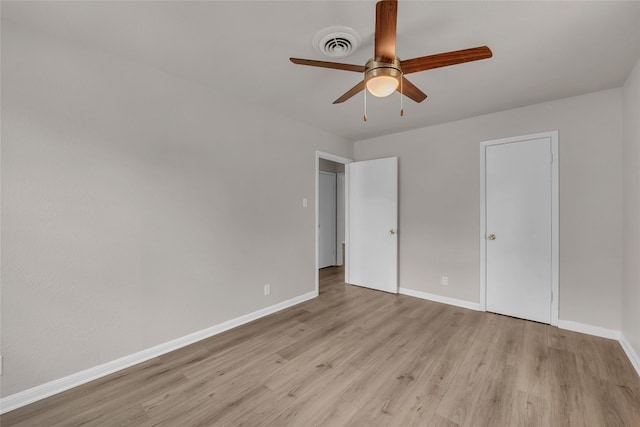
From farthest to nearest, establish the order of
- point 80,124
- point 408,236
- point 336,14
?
1. point 408,236
2. point 80,124
3. point 336,14

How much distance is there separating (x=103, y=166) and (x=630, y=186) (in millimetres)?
4388

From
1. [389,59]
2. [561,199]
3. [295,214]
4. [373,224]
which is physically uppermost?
[389,59]

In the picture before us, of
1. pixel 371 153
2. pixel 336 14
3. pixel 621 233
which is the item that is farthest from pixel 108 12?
pixel 621 233

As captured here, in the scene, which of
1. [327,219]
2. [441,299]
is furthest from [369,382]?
[327,219]

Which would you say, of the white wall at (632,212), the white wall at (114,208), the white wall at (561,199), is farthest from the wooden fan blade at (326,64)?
the white wall at (561,199)

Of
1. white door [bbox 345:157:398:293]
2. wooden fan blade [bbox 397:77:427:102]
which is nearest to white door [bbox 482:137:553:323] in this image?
white door [bbox 345:157:398:293]

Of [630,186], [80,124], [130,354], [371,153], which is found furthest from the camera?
[371,153]

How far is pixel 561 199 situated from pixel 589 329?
1.35m

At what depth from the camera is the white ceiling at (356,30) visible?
5.27 ft

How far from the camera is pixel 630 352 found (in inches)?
89.0

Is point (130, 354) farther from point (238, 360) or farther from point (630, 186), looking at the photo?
point (630, 186)

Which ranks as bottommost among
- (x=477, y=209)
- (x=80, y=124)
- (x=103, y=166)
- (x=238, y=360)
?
(x=238, y=360)

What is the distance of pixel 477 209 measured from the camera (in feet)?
11.1

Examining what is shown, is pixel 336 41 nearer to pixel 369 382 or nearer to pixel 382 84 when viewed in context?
pixel 382 84
